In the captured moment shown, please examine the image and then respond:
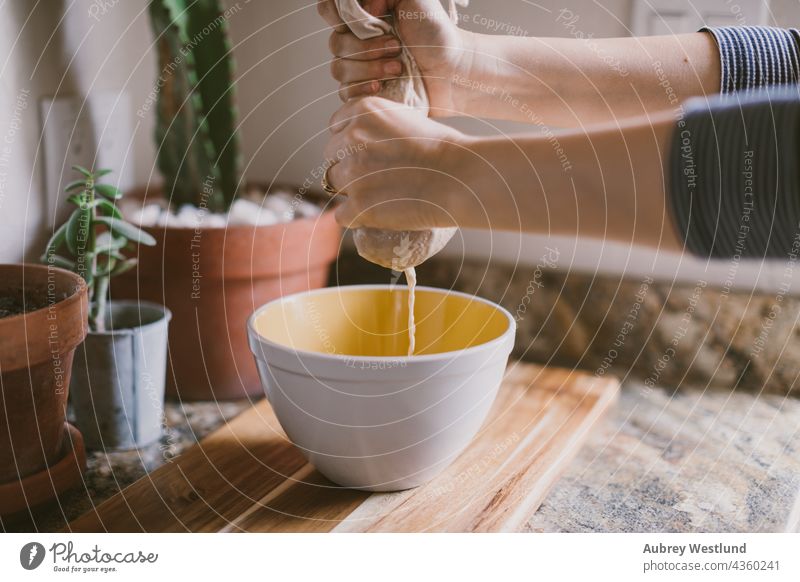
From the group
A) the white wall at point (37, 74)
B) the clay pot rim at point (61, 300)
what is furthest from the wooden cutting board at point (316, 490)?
the white wall at point (37, 74)

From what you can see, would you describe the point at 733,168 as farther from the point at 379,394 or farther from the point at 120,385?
the point at 120,385

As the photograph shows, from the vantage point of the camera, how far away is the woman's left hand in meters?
0.41

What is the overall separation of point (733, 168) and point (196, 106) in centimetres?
48

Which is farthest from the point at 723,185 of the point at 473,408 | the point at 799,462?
the point at 799,462

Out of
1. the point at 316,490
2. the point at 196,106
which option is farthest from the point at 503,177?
the point at 196,106

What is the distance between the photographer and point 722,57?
1.75ft

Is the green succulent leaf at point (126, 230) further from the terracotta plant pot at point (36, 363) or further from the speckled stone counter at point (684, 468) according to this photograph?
the speckled stone counter at point (684, 468)

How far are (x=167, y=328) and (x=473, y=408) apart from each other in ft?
0.87

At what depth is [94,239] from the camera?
0.53 metres

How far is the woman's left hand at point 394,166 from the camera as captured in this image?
406 mm

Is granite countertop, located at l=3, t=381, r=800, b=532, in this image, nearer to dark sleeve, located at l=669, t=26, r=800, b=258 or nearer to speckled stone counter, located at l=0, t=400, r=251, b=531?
speckled stone counter, located at l=0, t=400, r=251, b=531

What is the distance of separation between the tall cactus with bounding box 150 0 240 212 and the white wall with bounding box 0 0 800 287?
0.15 ft

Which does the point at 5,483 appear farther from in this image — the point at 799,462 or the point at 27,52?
the point at 799,462

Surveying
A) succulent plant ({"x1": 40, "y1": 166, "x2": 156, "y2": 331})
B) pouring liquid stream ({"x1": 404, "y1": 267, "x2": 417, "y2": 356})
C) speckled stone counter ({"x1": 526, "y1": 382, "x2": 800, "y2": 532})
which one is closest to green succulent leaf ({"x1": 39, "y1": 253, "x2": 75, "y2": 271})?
succulent plant ({"x1": 40, "y1": 166, "x2": 156, "y2": 331})
